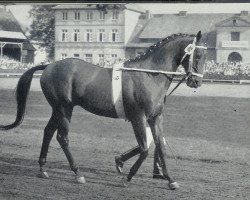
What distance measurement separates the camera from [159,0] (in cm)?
318

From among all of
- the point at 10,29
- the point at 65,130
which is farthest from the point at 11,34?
the point at 65,130

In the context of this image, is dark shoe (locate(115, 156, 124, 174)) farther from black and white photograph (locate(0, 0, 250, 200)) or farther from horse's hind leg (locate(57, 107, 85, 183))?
horse's hind leg (locate(57, 107, 85, 183))

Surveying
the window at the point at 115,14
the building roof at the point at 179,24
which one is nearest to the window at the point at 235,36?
the building roof at the point at 179,24

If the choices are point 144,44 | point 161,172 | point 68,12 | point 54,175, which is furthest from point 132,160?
point 68,12

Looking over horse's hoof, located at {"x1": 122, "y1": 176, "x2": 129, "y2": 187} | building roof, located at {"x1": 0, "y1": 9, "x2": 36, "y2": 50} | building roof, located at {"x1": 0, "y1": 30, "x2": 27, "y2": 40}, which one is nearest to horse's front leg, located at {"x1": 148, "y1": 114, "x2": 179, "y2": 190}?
horse's hoof, located at {"x1": 122, "y1": 176, "x2": 129, "y2": 187}

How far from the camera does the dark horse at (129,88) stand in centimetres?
307

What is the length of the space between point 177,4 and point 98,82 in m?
0.80

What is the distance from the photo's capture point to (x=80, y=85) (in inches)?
130

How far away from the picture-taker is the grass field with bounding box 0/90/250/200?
3.02 m

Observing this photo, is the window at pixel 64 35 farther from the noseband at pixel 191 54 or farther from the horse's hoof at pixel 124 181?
the horse's hoof at pixel 124 181

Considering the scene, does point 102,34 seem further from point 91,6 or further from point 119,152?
point 119,152

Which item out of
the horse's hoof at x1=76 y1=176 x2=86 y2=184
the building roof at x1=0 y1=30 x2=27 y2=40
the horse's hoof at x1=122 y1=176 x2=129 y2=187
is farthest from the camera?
the building roof at x1=0 y1=30 x2=27 y2=40

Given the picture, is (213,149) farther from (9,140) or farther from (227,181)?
(9,140)

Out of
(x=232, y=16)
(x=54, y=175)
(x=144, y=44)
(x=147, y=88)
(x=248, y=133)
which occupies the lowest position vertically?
(x=54, y=175)
